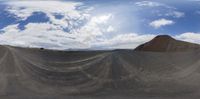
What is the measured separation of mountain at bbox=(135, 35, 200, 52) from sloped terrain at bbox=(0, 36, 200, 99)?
4.17 metres

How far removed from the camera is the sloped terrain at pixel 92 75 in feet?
59.3

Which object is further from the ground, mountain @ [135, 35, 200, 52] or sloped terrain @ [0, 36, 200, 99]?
mountain @ [135, 35, 200, 52]

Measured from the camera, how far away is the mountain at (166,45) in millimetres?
23692

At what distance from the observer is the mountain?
2369 cm

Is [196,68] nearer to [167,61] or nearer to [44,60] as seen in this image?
[167,61]

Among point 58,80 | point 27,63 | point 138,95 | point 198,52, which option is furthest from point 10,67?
point 198,52

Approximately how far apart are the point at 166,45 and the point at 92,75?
681 cm

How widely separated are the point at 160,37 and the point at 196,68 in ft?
17.0

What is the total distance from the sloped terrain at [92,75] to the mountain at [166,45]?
4.17 meters

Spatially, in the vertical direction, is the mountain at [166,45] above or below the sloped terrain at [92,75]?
above

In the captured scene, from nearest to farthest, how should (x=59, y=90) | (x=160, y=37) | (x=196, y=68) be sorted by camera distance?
1. (x=59, y=90)
2. (x=196, y=68)
3. (x=160, y=37)

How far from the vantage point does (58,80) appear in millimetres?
18328

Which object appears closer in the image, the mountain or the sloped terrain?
the sloped terrain

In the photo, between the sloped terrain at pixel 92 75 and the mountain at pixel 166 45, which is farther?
the mountain at pixel 166 45
